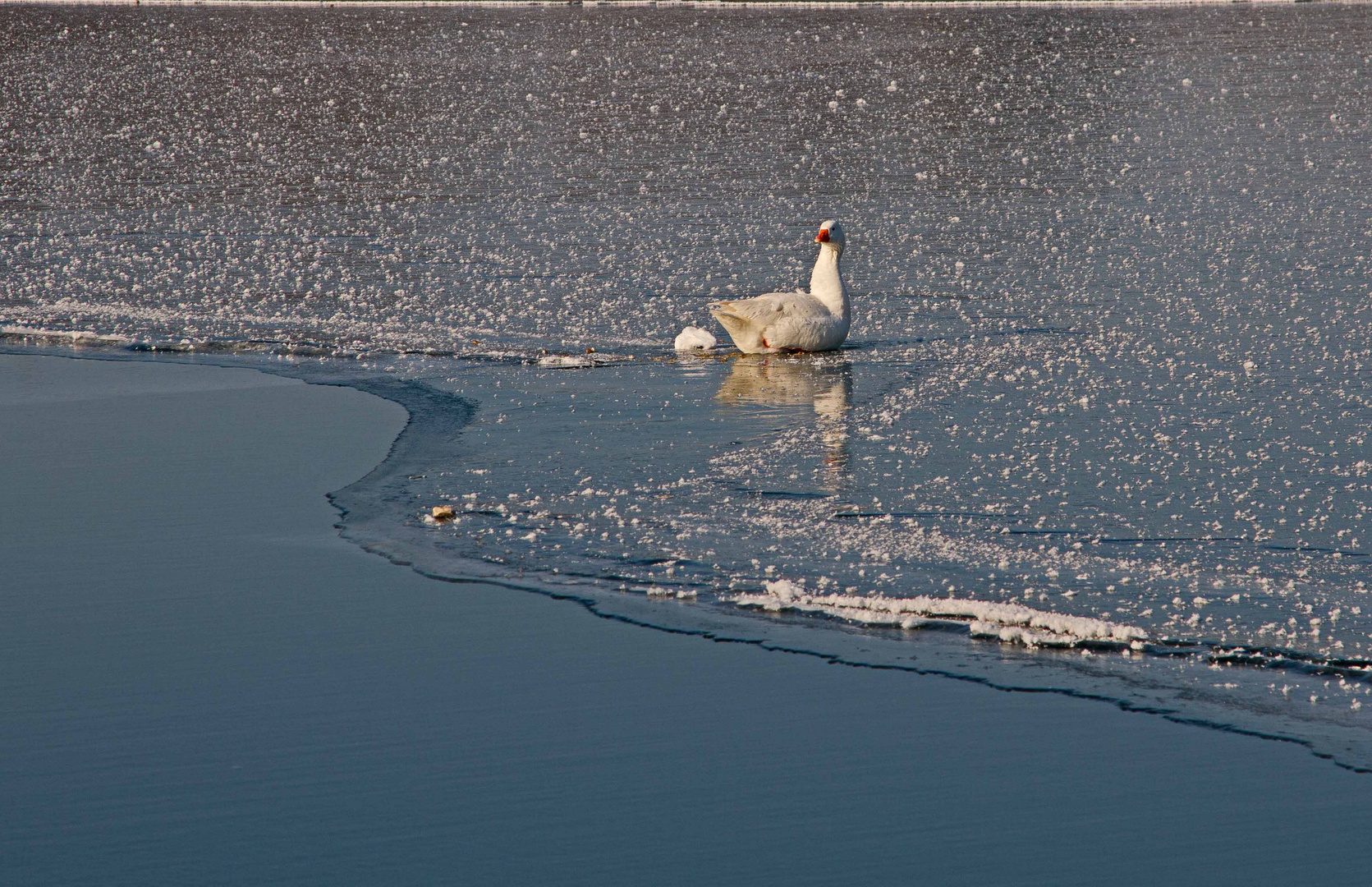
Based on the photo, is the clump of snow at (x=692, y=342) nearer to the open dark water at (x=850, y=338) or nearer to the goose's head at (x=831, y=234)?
the open dark water at (x=850, y=338)

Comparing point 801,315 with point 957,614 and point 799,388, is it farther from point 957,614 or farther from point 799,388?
point 957,614

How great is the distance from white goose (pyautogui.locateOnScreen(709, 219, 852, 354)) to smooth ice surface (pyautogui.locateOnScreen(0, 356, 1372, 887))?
4109mm

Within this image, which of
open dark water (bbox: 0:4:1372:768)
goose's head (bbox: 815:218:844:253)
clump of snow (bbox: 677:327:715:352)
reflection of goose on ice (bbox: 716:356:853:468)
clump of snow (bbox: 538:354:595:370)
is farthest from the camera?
clump of snow (bbox: 677:327:715:352)

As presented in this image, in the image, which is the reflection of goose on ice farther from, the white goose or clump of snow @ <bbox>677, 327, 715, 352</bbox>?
clump of snow @ <bbox>677, 327, 715, 352</bbox>

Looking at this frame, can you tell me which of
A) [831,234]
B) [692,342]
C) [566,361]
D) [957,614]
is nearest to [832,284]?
[831,234]

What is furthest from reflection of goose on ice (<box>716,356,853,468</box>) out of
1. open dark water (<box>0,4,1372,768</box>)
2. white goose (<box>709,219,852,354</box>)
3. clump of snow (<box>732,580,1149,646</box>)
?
clump of snow (<box>732,580,1149,646</box>)

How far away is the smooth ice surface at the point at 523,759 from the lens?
4.38 m

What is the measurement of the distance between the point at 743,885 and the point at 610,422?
4750 millimetres

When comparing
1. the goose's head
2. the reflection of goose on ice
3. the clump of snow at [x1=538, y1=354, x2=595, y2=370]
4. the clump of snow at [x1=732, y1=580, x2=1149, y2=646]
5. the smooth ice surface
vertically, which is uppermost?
the goose's head

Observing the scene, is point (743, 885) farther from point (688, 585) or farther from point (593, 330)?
point (593, 330)

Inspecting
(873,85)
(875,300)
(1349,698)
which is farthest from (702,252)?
(873,85)

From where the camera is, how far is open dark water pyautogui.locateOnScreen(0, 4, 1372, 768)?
6133mm

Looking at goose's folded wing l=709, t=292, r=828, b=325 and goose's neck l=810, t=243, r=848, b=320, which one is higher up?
goose's neck l=810, t=243, r=848, b=320

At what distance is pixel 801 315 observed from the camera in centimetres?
1013
